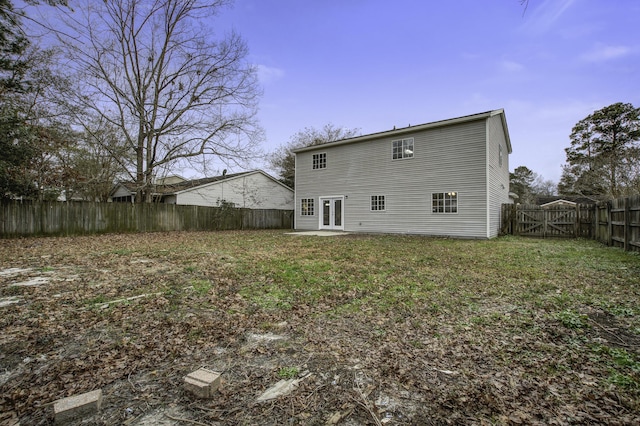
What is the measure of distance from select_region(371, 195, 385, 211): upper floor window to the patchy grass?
31.9ft

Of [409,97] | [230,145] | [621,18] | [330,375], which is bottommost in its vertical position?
[330,375]

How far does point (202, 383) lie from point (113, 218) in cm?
1433

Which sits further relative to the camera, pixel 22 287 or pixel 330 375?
pixel 22 287

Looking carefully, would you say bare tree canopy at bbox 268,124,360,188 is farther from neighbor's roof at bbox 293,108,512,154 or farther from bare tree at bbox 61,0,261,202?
bare tree at bbox 61,0,261,202

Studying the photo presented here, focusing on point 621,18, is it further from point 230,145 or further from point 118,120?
point 118,120

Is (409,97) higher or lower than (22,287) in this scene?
higher

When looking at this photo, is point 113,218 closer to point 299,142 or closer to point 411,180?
point 411,180

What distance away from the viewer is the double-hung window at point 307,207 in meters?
17.8

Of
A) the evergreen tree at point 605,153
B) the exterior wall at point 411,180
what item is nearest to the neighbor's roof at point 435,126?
the exterior wall at point 411,180

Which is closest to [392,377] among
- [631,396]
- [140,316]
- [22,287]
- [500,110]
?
[631,396]

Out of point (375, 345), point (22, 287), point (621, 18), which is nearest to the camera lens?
point (375, 345)

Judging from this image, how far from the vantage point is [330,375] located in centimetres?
219

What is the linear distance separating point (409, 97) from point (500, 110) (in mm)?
6040

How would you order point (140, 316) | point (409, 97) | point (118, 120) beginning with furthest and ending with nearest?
point (409, 97), point (118, 120), point (140, 316)
